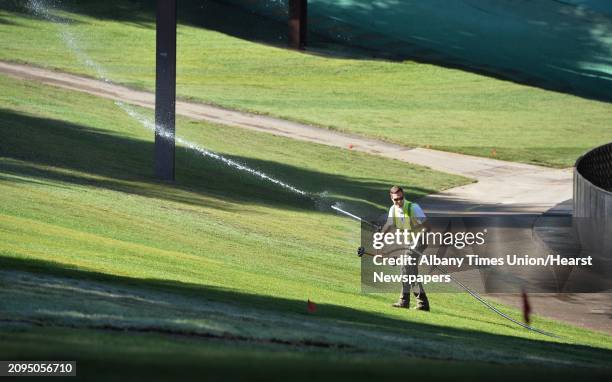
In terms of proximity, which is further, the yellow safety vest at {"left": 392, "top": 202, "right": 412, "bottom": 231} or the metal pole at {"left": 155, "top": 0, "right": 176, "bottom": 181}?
the metal pole at {"left": 155, "top": 0, "right": 176, "bottom": 181}

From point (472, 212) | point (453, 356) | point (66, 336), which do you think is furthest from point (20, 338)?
point (472, 212)

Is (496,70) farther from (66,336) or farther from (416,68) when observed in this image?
(66,336)

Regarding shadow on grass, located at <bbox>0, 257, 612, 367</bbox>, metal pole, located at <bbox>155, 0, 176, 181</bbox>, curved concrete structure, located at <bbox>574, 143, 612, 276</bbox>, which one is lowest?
shadow on grass, located at <bbox>0, 257, 612, 367</bbox>

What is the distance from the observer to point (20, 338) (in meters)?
12.2

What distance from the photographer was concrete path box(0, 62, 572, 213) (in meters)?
37.6

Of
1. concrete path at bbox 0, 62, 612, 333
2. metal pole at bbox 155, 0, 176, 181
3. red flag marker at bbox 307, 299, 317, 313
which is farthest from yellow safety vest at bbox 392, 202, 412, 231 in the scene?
concrete path at bbox 0, 62, 612, 333

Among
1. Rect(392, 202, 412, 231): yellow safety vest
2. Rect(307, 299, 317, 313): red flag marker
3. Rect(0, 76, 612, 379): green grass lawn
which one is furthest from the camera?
Rect(392, 202, 412, 231): yellow safety vest

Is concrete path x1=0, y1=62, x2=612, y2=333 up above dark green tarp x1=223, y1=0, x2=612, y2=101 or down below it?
below

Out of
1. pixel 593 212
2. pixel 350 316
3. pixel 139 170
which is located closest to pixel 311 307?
pixel 350 316

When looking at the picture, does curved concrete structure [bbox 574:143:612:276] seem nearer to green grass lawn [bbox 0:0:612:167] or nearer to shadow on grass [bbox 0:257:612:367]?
shadow on grass [bbox 0:257:612:367]

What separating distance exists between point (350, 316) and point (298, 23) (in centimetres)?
4779

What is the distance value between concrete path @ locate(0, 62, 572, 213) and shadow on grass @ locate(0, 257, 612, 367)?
16906 mm

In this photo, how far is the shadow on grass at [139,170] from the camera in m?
29.8

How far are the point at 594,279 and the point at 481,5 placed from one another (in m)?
49.6
